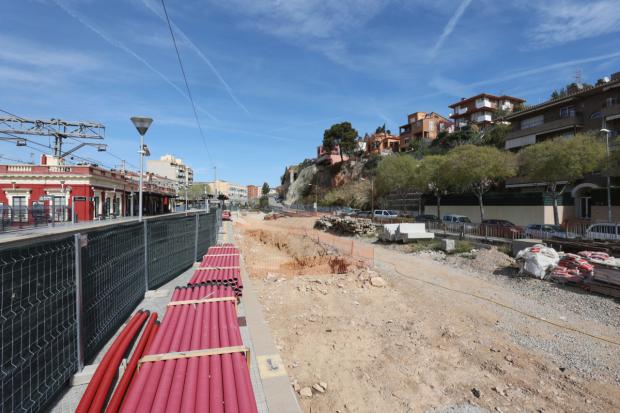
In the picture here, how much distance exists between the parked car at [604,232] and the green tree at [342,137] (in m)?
60.6

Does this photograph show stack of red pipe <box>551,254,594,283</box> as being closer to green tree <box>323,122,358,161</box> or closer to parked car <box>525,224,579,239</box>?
parked car <box>525,224,579,239</box>

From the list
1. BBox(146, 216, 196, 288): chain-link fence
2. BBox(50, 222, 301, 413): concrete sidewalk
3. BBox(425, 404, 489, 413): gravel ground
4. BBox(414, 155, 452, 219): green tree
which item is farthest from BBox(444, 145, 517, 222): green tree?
BBox(50, 222, 301, 413): concrete sidewalk

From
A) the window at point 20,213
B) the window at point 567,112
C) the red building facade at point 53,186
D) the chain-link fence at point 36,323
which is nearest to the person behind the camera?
the chain-link fence at point 36,323

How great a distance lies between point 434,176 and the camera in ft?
118

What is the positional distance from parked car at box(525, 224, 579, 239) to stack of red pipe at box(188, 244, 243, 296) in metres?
18.6

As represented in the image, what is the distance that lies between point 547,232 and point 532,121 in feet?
91.4

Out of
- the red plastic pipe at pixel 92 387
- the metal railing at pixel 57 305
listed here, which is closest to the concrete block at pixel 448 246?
the metal railing at pixel 57 305

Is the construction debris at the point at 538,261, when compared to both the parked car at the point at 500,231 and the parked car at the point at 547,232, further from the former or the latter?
the parked car at the point at 500,231

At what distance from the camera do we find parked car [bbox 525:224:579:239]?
62.8 feet

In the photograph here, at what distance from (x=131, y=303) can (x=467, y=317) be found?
29.7 feet

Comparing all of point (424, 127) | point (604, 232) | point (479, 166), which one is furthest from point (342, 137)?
point (604, 232)

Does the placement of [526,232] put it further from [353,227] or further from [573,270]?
[353,227]

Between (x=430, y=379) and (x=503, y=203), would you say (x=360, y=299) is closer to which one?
(x=430, y=379)

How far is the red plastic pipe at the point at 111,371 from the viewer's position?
318cm
